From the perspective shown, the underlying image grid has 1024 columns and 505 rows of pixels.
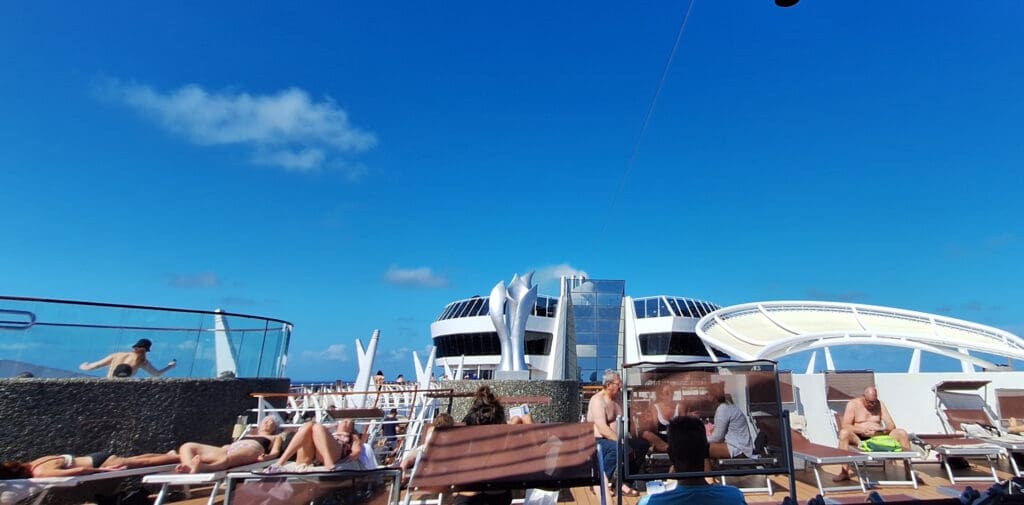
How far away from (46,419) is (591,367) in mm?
29255

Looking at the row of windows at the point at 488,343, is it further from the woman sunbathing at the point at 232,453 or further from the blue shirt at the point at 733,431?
the blue shirt at the point at 733,431

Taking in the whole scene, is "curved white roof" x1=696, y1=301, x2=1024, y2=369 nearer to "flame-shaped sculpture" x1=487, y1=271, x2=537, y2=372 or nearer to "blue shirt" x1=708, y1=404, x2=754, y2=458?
"flame-shaped sculpture" x1=487, y1=271, x2=537, y2=372

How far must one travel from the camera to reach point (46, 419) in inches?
176

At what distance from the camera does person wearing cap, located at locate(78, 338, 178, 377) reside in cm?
524

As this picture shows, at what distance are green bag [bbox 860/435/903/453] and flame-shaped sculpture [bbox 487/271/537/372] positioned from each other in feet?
50.6

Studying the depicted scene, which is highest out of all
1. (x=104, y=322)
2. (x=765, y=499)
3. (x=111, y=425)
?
(x=104, y=322)

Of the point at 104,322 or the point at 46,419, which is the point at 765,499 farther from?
the point at 104,322

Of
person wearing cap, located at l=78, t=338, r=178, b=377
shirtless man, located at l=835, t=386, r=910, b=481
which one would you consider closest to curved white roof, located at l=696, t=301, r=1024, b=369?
shirtless man, located at l=835, t=386, r=910, b=481

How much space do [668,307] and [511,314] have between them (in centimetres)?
1723

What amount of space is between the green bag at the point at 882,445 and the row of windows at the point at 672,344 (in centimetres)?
2824

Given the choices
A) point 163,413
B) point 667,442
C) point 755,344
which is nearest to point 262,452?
point 163,413

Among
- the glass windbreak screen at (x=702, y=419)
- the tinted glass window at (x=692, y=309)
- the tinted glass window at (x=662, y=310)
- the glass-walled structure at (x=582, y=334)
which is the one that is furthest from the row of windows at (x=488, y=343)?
the glass windbreak screen at (x=702, y=419)

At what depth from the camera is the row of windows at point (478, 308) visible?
107 ft

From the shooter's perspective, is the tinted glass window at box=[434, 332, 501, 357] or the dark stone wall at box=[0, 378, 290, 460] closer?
the dark stone wall at box=[0, 378, 290, 460]
